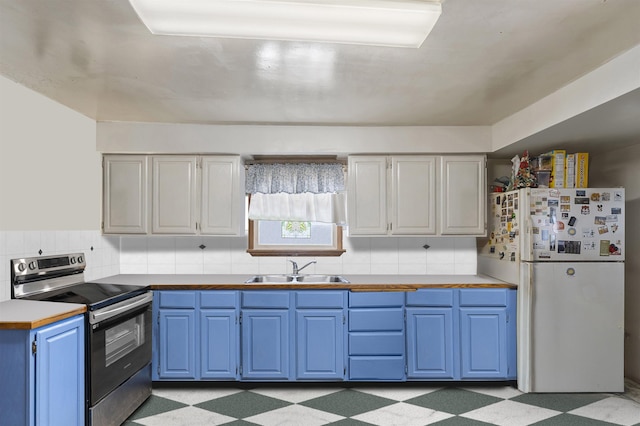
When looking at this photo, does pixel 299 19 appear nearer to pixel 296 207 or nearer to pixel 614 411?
pixel 296 207

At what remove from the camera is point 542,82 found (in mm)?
2795

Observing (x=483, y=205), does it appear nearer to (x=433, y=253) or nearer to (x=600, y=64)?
(x=433, y=253)

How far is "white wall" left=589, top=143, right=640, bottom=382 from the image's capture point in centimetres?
373

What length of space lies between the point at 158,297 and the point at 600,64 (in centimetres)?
331

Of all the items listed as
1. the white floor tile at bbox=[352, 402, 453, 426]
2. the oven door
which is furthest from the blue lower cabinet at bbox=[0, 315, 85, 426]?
the white floor tile at bbox=[352, 402, 453, 426]

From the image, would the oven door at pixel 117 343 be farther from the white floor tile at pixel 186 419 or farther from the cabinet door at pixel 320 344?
the cabinet door at pixel 320 344

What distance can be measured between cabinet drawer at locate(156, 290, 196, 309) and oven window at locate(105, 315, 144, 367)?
269 mm

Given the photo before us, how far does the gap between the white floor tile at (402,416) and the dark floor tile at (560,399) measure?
0.70m

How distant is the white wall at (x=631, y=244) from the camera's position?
3.73 meters

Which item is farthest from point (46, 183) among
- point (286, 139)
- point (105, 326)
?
point (286, 139)

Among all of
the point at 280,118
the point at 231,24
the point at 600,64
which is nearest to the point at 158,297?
the point at 280,118

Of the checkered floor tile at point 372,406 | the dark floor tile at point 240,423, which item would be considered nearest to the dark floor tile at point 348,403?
the checkered floor tile at point 372,406

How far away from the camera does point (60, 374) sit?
243 cm

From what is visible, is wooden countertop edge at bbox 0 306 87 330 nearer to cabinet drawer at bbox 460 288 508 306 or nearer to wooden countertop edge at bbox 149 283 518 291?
wooden countertop edge at bbox 149 283 518 291
